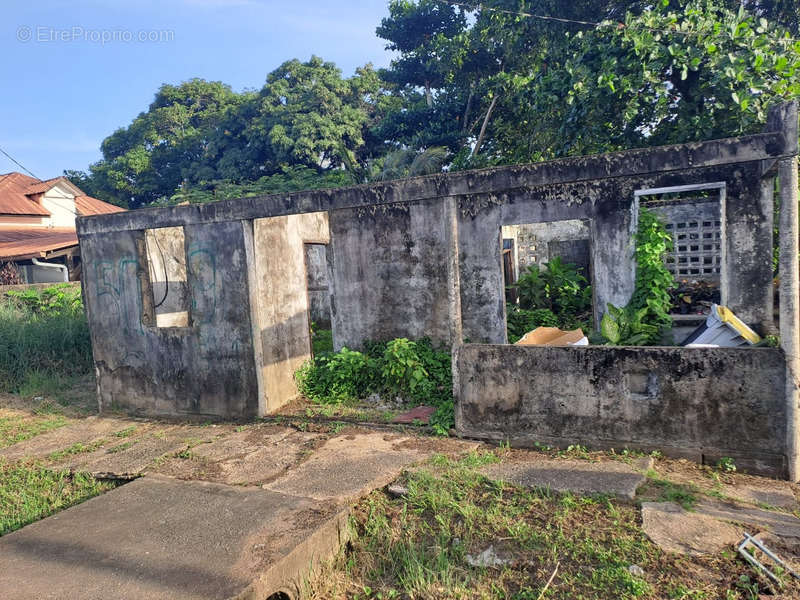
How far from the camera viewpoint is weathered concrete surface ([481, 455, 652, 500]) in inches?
160

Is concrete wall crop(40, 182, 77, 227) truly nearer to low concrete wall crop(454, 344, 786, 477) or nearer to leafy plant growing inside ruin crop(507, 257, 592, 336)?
leafy plant growing inside ruin crop(507, 257, 592, 336)

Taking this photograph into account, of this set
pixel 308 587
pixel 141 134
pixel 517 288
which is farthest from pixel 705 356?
pixel 141 134

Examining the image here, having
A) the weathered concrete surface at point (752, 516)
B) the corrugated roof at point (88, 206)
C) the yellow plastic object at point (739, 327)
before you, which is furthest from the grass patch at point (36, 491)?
the corrugated roof at point (88, 206)

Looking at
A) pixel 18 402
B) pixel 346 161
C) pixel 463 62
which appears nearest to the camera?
pixel 18 402

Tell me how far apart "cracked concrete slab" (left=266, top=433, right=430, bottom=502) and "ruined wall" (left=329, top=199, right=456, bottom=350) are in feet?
6.73

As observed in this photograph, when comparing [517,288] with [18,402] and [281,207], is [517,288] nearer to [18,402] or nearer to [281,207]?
[281,207]

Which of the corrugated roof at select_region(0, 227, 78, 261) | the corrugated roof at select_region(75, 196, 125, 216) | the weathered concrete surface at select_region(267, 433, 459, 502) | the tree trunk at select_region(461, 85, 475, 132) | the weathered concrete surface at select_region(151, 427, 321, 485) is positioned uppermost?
the tree trunk at select_region(461, 85, 475, 132)

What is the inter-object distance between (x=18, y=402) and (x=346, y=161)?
1403 cm

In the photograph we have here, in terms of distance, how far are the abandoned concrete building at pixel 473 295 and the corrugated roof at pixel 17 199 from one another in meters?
16.2

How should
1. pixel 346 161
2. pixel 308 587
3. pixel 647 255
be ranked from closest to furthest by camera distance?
pixel 308 587
pixel 647 255
pixel 346 161

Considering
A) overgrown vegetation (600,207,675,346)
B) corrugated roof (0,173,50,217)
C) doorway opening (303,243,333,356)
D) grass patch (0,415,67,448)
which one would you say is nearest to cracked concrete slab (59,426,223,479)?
grass patch (0,415,67,448)

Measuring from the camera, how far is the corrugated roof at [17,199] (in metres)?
20.1

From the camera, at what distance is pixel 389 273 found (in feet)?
24.7

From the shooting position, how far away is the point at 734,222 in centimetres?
657
